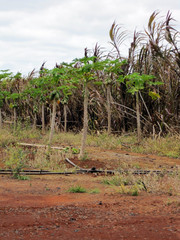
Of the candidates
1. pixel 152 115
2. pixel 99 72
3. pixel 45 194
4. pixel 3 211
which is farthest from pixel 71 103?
pixel 3 211

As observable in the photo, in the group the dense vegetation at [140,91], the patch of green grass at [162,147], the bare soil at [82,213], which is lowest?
the bare soil at [82,213]

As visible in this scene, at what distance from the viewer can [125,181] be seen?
20.0 feet

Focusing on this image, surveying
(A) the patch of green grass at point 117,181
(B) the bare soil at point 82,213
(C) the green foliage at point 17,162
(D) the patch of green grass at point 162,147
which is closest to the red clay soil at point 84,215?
(B) the bare soil at point 82,213

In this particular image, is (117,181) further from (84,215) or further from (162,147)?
(162,147)

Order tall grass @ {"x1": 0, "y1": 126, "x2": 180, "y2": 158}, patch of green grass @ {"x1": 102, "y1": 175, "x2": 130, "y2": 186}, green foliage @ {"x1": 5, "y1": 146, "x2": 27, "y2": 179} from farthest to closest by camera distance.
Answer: tall grass @ {"x1": 0, "y1": 126, "x2": 180, "y2": 158}, green foliage @ {"x1": 5, "y1": 146, "x2": 27, "y2": 179}, patch of green grass @ {"x1": 102, "y1": 175, "x2": 130, "y2": 186}

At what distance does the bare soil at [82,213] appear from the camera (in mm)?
3344

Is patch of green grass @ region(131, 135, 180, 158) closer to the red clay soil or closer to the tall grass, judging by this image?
the tall grass

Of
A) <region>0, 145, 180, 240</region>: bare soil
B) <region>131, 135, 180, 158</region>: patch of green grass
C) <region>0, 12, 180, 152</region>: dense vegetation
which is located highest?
<region>0, 12, 180, 152</region>: dense vegetation

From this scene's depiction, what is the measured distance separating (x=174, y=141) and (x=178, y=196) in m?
5.94

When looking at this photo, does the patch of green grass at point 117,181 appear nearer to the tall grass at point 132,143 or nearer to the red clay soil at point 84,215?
the red clay soil at point 84,215

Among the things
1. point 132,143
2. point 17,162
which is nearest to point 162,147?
point 132,143

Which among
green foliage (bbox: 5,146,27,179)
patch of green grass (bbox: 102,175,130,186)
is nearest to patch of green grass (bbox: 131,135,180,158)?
green foliage (bbox: 5,146,27,179)

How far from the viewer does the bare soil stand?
11.0ft

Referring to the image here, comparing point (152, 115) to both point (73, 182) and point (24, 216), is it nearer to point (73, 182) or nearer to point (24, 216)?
point (73, 182)
